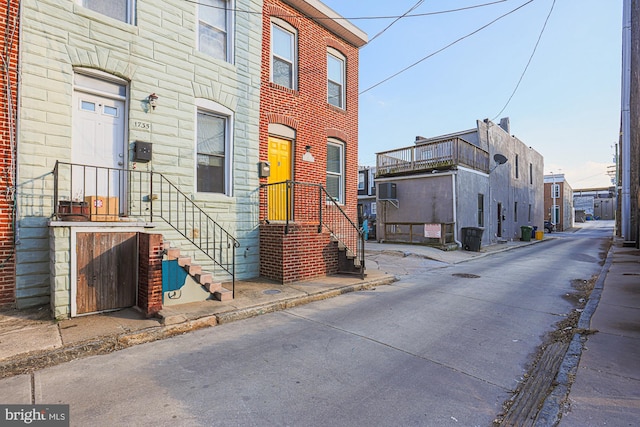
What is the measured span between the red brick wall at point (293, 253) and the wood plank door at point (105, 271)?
301 cm

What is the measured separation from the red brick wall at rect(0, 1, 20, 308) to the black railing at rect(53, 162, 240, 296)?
0.60 m

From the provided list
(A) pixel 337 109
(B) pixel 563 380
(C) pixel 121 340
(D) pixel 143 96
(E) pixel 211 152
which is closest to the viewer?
(B) pixel 563 380

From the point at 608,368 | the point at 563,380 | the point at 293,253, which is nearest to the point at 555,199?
the point at 293,253

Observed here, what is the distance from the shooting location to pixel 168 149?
6691 mm

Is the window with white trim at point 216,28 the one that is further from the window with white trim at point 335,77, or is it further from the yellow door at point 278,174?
the window with white trim at point 335,77

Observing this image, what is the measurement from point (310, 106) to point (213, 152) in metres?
3.41

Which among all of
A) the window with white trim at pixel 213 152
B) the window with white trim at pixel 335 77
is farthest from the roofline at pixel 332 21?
the window with white trim at pixel 213 152

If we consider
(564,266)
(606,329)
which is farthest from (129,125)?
(564,266)

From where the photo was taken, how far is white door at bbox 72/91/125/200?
18.8 feet

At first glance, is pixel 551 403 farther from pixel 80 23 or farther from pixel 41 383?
pixel 80 23

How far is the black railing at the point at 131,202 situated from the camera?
5324 millimetres

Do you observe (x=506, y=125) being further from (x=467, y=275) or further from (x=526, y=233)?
(x=467, y=275)

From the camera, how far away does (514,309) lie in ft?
19.8

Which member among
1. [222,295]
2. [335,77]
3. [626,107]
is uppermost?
[626,107]
